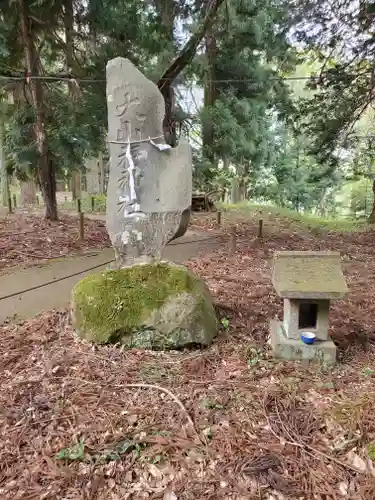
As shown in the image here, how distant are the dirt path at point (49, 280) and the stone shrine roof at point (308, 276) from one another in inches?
102

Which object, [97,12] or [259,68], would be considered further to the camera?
[259,68]

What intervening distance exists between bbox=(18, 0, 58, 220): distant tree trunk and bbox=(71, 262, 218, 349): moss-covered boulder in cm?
612

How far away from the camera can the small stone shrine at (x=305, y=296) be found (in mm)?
3342

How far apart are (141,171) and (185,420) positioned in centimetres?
256

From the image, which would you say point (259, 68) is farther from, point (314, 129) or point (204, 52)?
point (314, 129)

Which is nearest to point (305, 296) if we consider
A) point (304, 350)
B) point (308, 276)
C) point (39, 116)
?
point (308, 276)

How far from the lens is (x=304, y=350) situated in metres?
3.51

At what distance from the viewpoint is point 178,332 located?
377 centimetres

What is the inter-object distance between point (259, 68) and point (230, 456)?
12.3 m

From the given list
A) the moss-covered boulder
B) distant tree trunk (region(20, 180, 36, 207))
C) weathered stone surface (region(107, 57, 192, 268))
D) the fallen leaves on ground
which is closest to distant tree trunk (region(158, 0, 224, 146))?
the fallen leaves on ground

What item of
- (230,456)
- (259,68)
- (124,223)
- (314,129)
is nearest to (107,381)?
(230,456)

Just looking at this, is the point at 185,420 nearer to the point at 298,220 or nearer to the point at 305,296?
the point at 305,296

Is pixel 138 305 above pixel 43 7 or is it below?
below

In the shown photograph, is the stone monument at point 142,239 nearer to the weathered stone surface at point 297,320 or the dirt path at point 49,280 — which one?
the weathered stone surface at point 297,320
